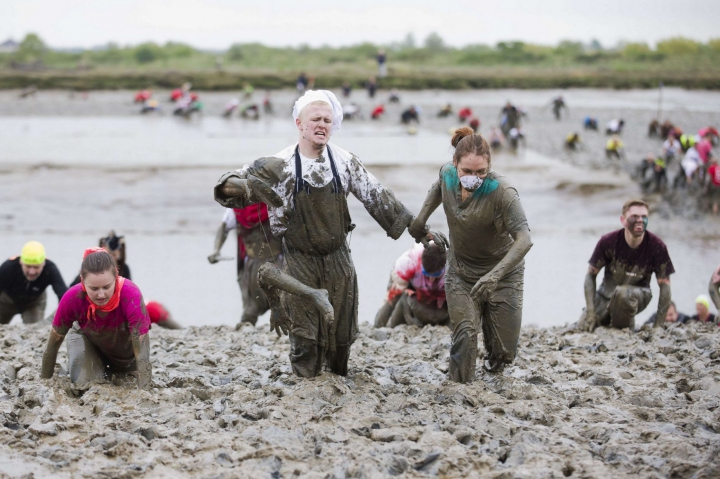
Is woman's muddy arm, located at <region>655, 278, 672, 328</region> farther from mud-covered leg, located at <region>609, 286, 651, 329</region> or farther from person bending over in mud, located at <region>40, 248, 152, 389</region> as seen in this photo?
person bending over in mud, located at <region>40, 248, 152, 389</region>

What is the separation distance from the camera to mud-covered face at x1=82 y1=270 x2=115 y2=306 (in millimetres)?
5355

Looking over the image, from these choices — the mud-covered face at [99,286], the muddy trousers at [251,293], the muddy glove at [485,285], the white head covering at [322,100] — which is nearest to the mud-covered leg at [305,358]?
the muddy glove at [485,285]

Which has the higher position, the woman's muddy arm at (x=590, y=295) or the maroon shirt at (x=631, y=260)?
the maroon shirt at (x=631, y=260)

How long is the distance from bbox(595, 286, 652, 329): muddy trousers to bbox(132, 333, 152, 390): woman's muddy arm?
4.65 meters

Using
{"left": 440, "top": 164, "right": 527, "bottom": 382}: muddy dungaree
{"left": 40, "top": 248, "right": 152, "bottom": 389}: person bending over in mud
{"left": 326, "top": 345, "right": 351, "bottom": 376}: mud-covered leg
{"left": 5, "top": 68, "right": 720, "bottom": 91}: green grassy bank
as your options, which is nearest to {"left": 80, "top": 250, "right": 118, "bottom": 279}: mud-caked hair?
{"left": 40, "top": 248, "right": 152, "bottom": 389}: person bending over in mud

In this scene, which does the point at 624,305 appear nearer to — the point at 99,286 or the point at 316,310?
the point at 316,310

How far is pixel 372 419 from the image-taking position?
5.30 meters

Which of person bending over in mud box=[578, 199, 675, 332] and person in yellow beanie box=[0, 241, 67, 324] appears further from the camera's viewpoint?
person in yellow beanie box=[0, 241, 67, 324]

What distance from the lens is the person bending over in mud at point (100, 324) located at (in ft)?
17.8

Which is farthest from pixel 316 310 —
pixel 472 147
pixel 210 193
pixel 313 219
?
pixel 210 193

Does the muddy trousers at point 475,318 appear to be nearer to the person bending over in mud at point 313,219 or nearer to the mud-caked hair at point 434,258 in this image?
the person bending over in mud at point 313,219

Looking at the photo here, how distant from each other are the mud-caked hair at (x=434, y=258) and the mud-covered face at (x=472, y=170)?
222cm

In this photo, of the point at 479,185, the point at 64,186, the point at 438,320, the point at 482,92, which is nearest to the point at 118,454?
the point at 479,185

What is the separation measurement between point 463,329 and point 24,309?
5.07m
